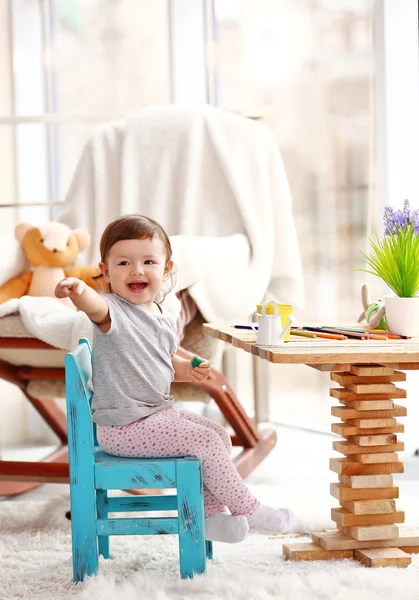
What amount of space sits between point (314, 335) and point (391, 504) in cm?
34

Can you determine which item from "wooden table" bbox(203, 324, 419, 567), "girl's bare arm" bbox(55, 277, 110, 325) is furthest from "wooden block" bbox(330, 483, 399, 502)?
"girl's bare arm" bbox(55, 277, 110, 325)

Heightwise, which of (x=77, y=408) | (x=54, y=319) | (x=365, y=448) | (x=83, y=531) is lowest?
(x=83, y=531)

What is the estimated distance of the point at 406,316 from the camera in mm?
1674

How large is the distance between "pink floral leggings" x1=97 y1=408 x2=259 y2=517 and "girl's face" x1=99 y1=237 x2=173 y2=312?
22cm

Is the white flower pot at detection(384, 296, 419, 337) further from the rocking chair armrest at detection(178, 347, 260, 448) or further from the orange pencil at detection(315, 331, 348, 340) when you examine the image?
the rocking chair armrest at detection(178, 347, 260, 448)

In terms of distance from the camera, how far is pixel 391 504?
5.26 feet

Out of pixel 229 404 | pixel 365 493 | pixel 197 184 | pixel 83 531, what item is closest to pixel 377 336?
pixel 365 493

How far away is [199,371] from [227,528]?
28cm

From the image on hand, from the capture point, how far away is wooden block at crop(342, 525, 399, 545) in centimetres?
158

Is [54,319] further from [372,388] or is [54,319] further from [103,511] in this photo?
[372,388]

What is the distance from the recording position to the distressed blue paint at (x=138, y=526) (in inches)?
58.3

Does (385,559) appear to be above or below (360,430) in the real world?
below

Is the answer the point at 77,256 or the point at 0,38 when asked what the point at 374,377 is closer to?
the point at 77,256

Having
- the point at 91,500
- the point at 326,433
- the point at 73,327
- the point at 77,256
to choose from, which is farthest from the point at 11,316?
the point at 326,433
